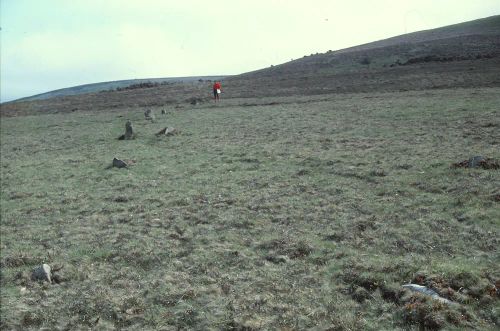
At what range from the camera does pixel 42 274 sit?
10.3m

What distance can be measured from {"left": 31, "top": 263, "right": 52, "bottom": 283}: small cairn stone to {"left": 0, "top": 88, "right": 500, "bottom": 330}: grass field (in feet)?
0.77

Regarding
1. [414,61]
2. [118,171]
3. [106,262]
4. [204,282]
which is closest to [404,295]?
[204,282]

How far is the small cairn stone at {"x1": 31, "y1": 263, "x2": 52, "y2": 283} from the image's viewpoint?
10.2 m

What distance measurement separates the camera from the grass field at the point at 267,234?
8117 millimetres

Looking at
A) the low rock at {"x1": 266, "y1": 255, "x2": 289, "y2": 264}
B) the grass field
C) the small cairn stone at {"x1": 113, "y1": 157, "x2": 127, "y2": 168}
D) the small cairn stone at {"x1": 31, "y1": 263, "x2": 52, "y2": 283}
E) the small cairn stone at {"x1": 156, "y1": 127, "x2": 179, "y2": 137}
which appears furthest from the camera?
the small cairn stone at {"x1": 156, "y1": 127, "x2": 179, "y2": 137}

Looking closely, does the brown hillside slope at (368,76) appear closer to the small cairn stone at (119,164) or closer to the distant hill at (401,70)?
the distant hill at (401,70)

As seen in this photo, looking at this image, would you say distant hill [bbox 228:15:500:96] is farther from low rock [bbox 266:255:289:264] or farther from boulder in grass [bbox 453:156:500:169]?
low rock [bbox 266:255:289:264]

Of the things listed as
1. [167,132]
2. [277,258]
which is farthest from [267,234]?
[167,132]

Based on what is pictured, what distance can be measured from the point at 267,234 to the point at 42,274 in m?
5.58

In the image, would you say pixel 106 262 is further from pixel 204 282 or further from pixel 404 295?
pixel 404 295

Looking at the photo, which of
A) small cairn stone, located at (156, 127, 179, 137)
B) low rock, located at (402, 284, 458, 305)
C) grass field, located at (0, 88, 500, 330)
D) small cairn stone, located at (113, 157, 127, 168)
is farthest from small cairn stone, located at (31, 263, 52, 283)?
small cairn stone, located at (156, 127, 179, 137)

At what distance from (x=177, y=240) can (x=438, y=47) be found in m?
68.7

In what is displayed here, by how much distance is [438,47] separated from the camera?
6888 centimetres

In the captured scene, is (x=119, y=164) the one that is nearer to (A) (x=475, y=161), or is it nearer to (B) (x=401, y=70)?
(A) (x=475, y=161)
